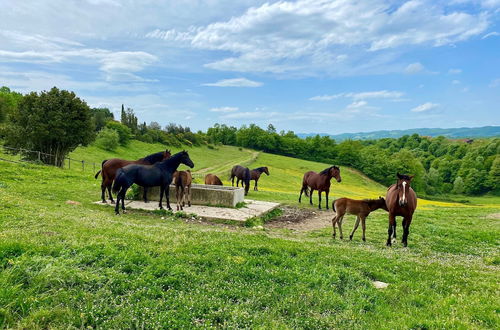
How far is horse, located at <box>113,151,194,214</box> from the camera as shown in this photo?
12.9m

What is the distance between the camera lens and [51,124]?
31.6 meters

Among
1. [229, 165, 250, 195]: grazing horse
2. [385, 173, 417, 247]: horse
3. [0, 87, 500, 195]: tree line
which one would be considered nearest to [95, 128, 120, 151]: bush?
[0, 87, 500, 195]: tree line

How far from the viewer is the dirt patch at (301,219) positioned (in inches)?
562

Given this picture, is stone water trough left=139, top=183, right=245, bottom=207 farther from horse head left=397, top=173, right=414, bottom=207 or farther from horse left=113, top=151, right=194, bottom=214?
horse head left=397, top=173, right=414, bottom=207

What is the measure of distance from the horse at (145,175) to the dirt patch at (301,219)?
4.99 m

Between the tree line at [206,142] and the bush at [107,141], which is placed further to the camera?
the bush at [107,141]

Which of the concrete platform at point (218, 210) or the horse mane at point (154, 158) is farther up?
the horse mane at point (154, 158)

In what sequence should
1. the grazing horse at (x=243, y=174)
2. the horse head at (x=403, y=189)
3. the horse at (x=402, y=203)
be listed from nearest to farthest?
1. the horse head at (x=403, y=189)
2. the horse at (x=402, y=203)
3. the grazing horse at (x=243, y=174)

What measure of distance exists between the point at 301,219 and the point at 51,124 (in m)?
28.2

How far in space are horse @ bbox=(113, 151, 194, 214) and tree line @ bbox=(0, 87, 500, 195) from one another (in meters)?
23.7

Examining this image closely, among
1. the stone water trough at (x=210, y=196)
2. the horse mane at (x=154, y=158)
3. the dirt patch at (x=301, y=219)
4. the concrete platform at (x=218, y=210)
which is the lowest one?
the dirt patch at (x=301, y=219)

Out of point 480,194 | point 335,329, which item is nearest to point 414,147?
point 480,194

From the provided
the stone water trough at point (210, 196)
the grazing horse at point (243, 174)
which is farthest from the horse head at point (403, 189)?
the grazing horse at point (243, 174)

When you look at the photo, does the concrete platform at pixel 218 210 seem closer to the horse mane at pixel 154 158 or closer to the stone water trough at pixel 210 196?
the stone water trough at pixel 210 196
